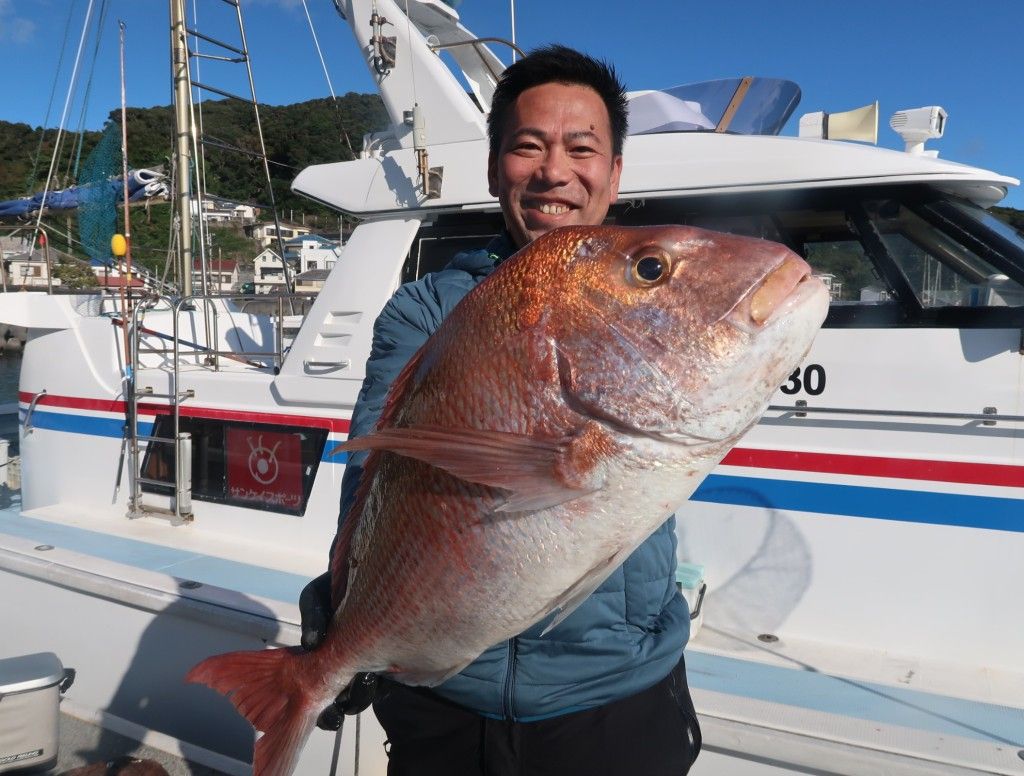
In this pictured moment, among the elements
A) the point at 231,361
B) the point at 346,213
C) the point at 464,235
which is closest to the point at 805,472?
the point at 464,235

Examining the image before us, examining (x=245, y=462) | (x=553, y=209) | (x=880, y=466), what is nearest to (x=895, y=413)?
(x=880, y=466)

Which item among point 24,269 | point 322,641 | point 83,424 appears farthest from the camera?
point 24,269

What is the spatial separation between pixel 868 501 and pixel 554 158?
2.19m

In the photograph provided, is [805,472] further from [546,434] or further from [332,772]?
[546,434]

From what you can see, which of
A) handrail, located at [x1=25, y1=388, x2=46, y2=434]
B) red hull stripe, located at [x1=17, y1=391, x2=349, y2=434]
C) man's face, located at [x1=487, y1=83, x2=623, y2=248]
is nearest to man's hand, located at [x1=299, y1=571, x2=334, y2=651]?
man's face, located at [x1=487, y1=83, x2=623, y2=248]

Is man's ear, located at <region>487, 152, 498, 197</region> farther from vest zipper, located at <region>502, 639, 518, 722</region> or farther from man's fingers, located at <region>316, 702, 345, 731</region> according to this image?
man's fingers, located at <region>316, 702, 345, 731</region>

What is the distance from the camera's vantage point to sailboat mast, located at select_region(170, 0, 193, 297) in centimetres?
645

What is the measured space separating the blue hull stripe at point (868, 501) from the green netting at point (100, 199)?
6.03m

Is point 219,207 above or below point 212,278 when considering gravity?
above

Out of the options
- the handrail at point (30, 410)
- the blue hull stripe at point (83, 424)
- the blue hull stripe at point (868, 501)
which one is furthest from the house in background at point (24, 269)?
the blue hull stripe at point (868, 501)

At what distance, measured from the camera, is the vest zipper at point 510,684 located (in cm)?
140

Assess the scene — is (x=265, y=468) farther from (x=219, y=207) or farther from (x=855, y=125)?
(x=219, y=207)

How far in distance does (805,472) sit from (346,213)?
2.85 metres

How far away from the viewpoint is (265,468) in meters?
4.21
